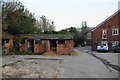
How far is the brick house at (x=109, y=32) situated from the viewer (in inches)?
1120

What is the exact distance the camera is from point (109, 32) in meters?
29.0

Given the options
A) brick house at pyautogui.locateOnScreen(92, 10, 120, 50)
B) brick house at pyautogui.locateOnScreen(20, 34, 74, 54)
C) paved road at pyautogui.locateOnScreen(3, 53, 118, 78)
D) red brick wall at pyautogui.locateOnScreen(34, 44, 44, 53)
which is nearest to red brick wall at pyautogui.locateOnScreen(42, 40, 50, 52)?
brick house at pyautogui.locateOnScreen(20, 34, 74, 54)

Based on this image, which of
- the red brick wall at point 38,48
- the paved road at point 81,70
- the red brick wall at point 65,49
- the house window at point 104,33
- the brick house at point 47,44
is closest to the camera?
the paved road at point 81,70

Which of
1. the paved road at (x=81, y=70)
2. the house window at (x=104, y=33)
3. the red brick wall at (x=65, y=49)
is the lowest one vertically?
the paved road at (x=81, y=70)

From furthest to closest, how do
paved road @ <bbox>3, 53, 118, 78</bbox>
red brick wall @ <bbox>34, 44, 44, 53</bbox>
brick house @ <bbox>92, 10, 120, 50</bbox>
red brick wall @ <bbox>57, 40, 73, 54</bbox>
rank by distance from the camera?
brick house @ <bbox>92, 10, 120, 50</bbox>, red brick wall @ <bbox>34, 44, 44, 53</bbox>, red brick wall @ <bbox>57, 40, 73, 54</bbox>, paved road @ <bbox>3, 53, 118, 78</bbox>

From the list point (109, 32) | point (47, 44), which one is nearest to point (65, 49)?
point (47, 44)

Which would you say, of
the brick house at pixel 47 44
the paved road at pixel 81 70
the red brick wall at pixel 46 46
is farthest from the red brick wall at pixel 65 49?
the paved road at pixel 81 70

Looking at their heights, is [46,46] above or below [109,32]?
below

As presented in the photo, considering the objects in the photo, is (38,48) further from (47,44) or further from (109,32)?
(109,32)

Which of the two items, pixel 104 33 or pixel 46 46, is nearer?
pixel 46 46

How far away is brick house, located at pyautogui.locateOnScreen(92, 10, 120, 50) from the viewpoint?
28453 millimetres

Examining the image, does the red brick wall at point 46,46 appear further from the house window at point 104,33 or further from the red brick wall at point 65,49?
the house window at point 104,33

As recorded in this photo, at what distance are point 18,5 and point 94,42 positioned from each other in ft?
59.1

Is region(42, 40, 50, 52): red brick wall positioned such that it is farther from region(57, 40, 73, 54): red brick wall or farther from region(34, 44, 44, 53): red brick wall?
region(57, 40, 73, 54): red brick wall
